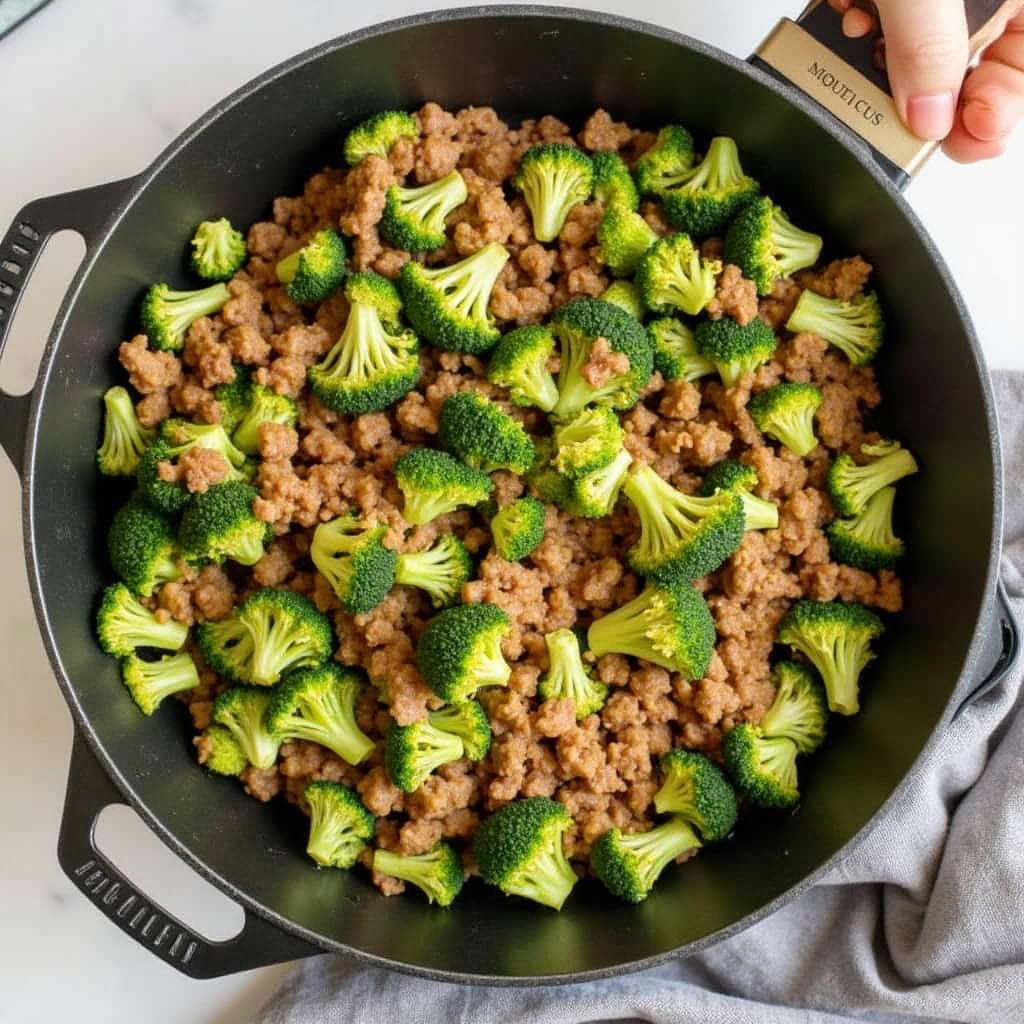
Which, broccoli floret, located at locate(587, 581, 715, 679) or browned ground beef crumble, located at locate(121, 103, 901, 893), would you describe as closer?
broccoli floret, located at locate(587, 581, 715, 679)

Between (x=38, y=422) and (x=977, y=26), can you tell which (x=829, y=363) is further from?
(x=38, y=422)

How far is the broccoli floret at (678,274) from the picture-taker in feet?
6.69

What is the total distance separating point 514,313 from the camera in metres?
2.10

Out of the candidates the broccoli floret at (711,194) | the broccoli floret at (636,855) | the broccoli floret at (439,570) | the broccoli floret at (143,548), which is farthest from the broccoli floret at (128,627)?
the broccoli floret at (711,194)

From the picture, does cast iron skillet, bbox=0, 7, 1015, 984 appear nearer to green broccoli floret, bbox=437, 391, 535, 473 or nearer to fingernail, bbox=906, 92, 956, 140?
fingernail, bbox=906, 92, 956, 140

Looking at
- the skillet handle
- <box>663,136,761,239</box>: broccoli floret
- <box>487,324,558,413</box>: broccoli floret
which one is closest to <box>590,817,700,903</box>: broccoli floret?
<box>487,324,558,413</box>: broccoli floret

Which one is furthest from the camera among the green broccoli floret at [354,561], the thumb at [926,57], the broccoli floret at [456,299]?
the broccoli floret at [456,299]

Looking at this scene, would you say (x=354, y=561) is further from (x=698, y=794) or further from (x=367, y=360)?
(x=698, y=794)

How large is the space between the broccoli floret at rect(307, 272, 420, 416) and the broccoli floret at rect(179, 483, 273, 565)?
251 millimetres

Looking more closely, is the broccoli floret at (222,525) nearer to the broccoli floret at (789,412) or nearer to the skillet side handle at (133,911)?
the skillet side handle at (133,911)

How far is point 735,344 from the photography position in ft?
6.71

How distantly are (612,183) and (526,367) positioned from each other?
0.44m

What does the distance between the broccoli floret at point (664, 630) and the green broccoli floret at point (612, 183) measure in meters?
0.77

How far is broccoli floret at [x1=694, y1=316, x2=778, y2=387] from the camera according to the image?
2047 mm
